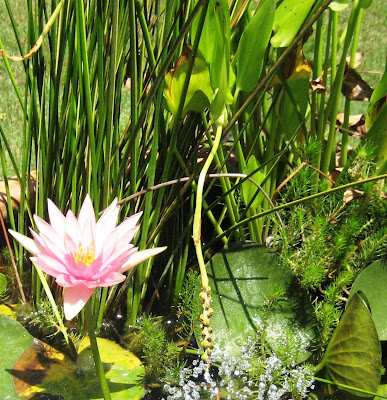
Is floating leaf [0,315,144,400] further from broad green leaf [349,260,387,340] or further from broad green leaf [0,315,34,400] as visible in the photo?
broad green leaf [349,260,387,340]

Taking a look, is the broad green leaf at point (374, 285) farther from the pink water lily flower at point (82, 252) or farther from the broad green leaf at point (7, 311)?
the broad green leaf at point (7, 311)

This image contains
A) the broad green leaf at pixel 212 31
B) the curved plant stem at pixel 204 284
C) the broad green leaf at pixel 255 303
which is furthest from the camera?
the broad green leaf at pixel 255 303

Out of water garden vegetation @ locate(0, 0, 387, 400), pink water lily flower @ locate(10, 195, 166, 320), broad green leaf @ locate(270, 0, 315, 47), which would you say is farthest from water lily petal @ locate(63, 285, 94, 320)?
broad green leaf @ locate(270, 0, 315, 47)

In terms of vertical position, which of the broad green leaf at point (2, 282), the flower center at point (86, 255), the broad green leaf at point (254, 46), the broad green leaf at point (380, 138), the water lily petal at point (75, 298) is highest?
the broad green leaf at point (254, 46)

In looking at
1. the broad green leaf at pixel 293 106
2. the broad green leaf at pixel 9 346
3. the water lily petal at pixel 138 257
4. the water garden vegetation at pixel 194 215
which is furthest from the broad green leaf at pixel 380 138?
the broad green leaf at pixel 9 346

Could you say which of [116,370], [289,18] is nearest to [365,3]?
[289,18]

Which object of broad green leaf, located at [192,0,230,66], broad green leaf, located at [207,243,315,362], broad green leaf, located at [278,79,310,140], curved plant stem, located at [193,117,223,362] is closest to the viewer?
curved plant stem, located at [193,117,223,362]

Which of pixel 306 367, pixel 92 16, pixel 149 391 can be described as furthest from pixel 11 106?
pixel 306 367
